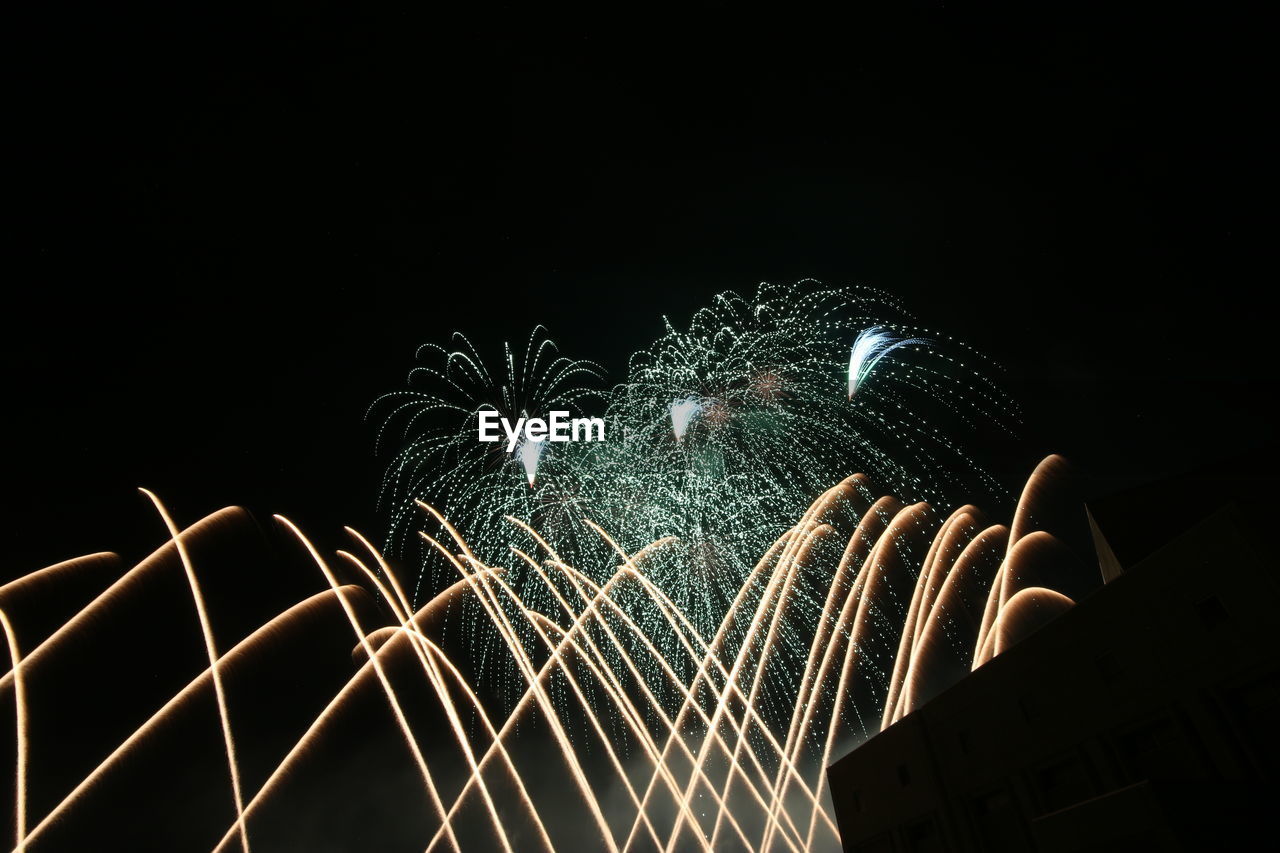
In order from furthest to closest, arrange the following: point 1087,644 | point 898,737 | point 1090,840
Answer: point 898,737 < point 1087,644 < point 1090,840

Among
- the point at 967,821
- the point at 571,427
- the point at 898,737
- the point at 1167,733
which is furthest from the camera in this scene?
the point at 571,427

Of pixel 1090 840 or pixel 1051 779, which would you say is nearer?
pixel 1090 840

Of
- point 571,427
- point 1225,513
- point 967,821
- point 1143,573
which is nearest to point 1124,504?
point 1143,573

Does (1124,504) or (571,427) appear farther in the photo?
(571,427)

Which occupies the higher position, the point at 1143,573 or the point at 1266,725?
the point at 1143,573

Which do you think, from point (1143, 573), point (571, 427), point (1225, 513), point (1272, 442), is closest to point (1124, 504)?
point (1272, 442)

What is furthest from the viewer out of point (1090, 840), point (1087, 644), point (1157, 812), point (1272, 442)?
point (1272, 442)

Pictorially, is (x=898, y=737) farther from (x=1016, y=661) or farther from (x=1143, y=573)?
(x=1143, y=573)

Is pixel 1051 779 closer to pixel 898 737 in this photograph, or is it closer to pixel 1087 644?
pixel 1087 644

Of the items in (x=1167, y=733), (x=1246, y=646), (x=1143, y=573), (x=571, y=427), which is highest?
(x=571, y=427)
